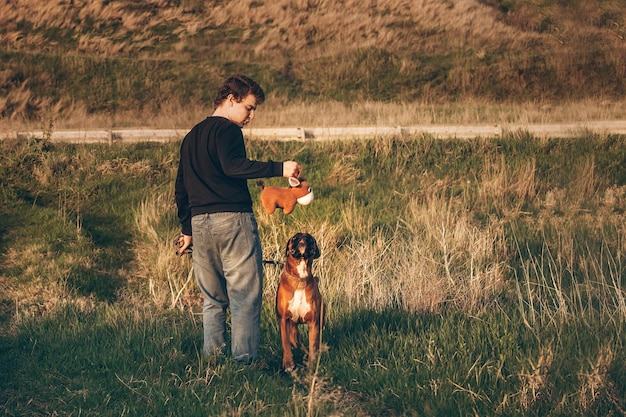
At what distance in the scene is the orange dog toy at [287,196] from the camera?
570 centimetres

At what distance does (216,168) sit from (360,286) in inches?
111

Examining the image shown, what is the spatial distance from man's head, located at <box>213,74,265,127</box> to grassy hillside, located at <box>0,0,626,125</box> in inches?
481

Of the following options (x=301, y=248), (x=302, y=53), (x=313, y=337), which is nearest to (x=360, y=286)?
(x=313, y=337)

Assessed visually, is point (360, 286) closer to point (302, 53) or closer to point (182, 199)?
point (182, 199)

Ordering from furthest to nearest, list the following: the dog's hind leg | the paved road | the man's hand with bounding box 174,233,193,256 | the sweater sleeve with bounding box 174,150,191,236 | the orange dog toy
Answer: the paved road, the man's hand with bounding box 174,233,193,256, the sweater sleeve with bounding box 174,150,191,236, the dog's hind leg, the orange dog toy

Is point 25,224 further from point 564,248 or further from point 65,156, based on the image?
point 564,248

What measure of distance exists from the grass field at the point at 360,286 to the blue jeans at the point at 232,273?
0.22m

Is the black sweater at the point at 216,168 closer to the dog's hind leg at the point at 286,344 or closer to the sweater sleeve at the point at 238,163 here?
the sweater sleeve at the point at 238,163

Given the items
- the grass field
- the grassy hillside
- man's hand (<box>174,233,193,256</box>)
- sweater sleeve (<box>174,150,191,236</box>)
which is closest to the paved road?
the grass field

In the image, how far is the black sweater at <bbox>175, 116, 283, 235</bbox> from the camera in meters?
5.49

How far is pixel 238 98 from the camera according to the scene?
5.68 meters

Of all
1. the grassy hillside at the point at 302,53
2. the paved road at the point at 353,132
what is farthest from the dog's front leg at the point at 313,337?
the grassy hillside at the point at 302,53

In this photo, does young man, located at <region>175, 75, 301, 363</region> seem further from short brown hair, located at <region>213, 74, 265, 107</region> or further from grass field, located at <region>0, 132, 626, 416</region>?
grass field, located at <region>0, 132, 626, 416</region>

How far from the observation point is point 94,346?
21.0 ft
